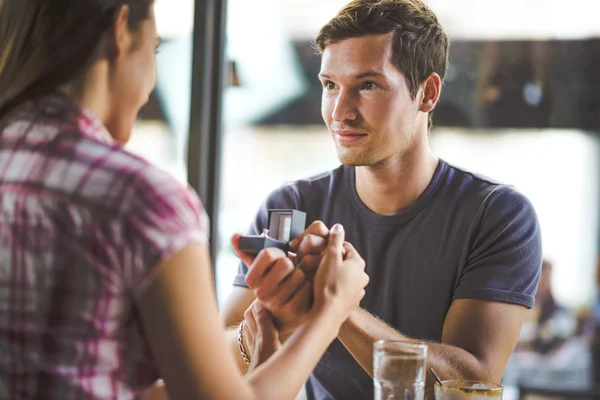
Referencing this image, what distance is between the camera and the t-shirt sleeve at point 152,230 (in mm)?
803

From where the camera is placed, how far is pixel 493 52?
371cm

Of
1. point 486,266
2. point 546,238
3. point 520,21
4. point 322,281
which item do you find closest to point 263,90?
point 520,21

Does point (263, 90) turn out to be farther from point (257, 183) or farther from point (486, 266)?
point (486, 266)

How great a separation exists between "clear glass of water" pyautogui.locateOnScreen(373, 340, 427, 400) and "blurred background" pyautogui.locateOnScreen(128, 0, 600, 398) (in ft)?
7.63

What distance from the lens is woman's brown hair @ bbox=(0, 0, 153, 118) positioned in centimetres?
90

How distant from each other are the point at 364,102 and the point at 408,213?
322mm

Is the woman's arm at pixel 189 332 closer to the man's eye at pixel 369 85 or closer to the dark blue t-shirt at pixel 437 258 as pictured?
the dark blue t-shirt at pixel 437 258

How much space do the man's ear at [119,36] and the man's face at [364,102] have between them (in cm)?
102

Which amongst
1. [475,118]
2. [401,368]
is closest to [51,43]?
[401,368]

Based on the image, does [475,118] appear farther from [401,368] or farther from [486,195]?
[401,368]

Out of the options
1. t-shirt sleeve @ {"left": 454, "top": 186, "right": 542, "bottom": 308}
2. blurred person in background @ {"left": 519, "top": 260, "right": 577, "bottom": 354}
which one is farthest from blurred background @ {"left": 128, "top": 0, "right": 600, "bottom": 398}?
t-shirt sleeve @ {"left": 454, "top": 186, "right": 542, "bottom": 308}

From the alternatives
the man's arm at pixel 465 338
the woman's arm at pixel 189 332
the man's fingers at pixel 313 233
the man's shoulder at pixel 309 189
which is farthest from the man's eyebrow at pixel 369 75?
the woman's arm at pixel 189 332

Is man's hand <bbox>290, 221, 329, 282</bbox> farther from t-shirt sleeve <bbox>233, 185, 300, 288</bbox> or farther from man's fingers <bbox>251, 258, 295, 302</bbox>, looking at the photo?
t-shirt sleeve <bbox>233, 185, 300, 288</bbox>

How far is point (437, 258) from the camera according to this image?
183 cm
